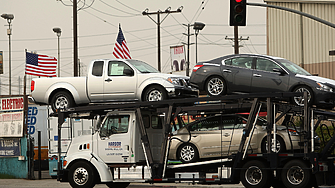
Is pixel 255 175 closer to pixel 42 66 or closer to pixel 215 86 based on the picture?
pixel 215 86

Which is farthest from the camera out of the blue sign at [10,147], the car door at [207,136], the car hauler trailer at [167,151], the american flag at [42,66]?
the american flag at [42,66]

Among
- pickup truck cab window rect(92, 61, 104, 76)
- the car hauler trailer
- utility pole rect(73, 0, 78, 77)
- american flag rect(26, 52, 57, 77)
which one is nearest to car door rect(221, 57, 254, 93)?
the car hauler trailer

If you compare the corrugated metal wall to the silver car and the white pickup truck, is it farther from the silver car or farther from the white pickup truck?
the silver car

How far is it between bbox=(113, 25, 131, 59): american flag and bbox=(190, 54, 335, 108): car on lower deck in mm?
13721

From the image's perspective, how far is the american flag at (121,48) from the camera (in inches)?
1063

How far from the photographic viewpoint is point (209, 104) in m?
12.2

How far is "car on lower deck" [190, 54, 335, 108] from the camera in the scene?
475 inches

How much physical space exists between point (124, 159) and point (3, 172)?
33.3 ft

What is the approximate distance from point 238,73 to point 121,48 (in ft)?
50.1

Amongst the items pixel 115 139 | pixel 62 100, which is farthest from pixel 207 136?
pixel 62 100

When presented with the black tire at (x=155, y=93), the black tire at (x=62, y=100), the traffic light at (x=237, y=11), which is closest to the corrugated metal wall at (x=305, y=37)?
the traffic light at (x=237, y=11)

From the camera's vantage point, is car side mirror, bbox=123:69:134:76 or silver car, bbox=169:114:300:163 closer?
silver car, bbox=169:114:300:163

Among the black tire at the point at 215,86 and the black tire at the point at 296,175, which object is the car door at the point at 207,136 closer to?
the black tire at the point at 215,86

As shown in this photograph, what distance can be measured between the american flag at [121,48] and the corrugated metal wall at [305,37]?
9.30 meters
